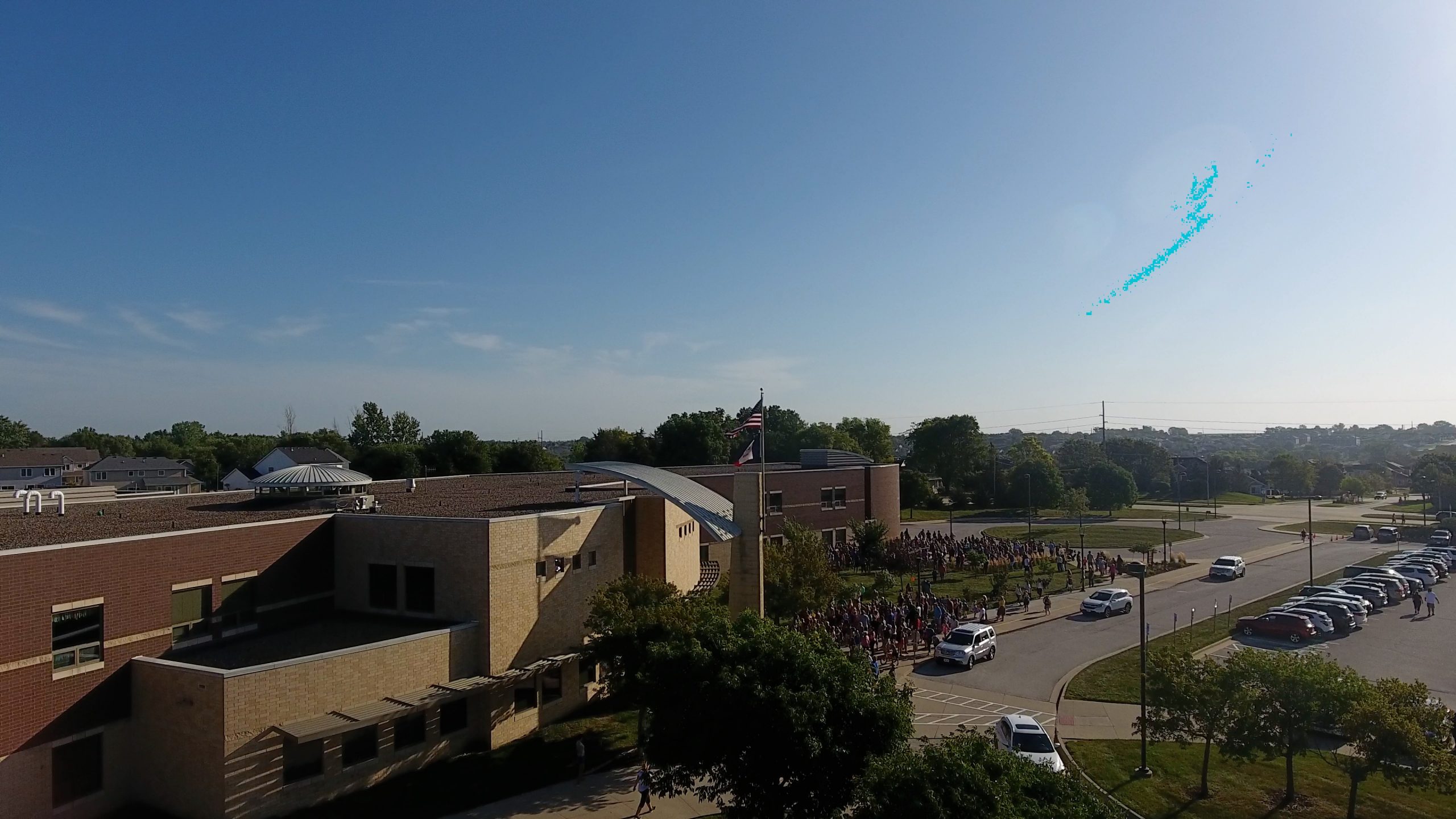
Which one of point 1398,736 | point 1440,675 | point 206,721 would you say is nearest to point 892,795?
point 1398,736

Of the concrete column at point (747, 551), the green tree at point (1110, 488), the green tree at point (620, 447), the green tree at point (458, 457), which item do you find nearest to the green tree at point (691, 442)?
the green tree at point (620, 447)

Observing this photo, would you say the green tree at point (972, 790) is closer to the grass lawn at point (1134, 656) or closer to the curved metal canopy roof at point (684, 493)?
the curved metal canopy roof at point (684, 493)

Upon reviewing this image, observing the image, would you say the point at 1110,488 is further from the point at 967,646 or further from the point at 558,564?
the point at 558,564

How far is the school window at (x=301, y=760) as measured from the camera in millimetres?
18422

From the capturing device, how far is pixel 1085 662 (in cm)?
3028

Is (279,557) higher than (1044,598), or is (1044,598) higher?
(279,557)

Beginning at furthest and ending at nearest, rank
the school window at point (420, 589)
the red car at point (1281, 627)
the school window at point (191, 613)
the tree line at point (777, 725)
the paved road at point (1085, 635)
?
the red car at point (1281, 627) < the paved road at point (1085, 635) < the school window at point (420, 589) < the school window at point (191, 613) < the tree line at point (777, 725)

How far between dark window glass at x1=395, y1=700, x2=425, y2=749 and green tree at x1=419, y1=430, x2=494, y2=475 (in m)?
64.3

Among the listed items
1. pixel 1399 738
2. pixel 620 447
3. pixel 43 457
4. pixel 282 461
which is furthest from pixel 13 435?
pixel 1399 738

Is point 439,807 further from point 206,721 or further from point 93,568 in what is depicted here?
point 93,568

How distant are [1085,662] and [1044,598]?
8930mm

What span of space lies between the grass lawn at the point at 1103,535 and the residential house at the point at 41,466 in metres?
95.3

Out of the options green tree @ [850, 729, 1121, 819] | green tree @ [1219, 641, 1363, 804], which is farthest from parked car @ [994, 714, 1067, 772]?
green tree @ [850, 729, 1121, 819]

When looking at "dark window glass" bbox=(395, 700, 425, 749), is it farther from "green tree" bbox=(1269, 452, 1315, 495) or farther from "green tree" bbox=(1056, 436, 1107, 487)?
"green tree" bbox=(1269, 452, 1315, 495)
